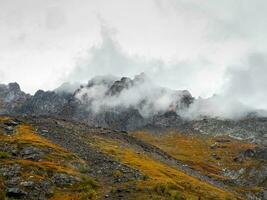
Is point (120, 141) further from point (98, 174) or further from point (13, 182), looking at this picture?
point (13, 182)

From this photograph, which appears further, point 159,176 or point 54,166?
point 159,176

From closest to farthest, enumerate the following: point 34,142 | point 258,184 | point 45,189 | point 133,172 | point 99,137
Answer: point 45,189 < point 133,172 < point 34,142 < point 99,137 < point 258,184

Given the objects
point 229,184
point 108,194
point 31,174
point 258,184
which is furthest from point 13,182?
point 258,184

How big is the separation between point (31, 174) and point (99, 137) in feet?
208

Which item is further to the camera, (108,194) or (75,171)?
(75,171)

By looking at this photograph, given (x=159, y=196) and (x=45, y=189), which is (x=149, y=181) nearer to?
(x=159, y=196)

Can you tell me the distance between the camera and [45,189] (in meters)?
86.0

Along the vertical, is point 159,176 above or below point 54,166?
above

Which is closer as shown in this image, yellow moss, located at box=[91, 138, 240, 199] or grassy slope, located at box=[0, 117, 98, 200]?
grassy slope, located at box=[0, 117, 98, 200]

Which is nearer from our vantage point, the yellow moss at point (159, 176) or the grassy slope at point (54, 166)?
the grassy slope at point (54, 166)

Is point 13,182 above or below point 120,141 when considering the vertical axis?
below

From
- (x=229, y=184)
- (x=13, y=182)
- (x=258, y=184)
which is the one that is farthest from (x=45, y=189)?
(x=258, y=184)

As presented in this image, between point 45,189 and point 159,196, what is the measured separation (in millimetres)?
20498

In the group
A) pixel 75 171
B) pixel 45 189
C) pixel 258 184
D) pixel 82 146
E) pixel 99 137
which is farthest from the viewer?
pixel 258 184
